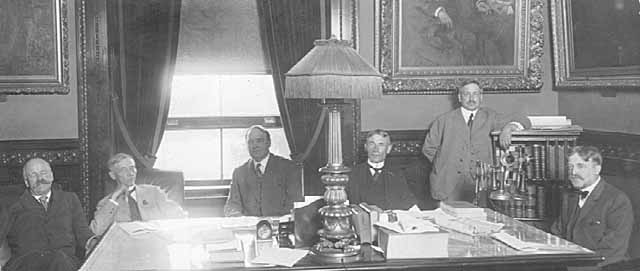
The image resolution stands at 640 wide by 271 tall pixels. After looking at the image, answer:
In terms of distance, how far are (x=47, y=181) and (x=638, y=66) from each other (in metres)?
4.45

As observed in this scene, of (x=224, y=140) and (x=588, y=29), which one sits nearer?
(x=588, y=29)

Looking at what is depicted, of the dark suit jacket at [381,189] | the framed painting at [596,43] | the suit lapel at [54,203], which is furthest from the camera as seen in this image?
the framed painting at [596,43]

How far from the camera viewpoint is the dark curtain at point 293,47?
7172mm

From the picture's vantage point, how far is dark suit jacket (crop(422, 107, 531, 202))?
666cm

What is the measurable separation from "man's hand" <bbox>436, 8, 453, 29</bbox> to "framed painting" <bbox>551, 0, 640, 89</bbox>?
3.11ft

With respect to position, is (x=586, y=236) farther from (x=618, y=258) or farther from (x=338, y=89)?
(x=338, y=89)

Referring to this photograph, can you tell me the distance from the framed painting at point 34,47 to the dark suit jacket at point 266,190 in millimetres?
1882

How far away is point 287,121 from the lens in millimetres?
7242

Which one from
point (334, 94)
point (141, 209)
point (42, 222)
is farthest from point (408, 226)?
point (42, 222)

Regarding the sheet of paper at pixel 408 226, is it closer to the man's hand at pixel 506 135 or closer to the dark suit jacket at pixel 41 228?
the dark suit jacket at pixel 41 228

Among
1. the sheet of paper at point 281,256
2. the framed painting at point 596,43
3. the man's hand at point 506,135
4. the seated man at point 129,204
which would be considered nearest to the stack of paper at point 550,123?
the man's hand at point 506,135

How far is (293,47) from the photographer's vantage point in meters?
7.19

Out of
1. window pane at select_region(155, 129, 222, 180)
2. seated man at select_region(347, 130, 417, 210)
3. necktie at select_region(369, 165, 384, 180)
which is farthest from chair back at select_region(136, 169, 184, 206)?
necktie at select_region(369, 165, 384, 180)

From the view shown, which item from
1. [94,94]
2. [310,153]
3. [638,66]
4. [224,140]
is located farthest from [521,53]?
[94,94]
